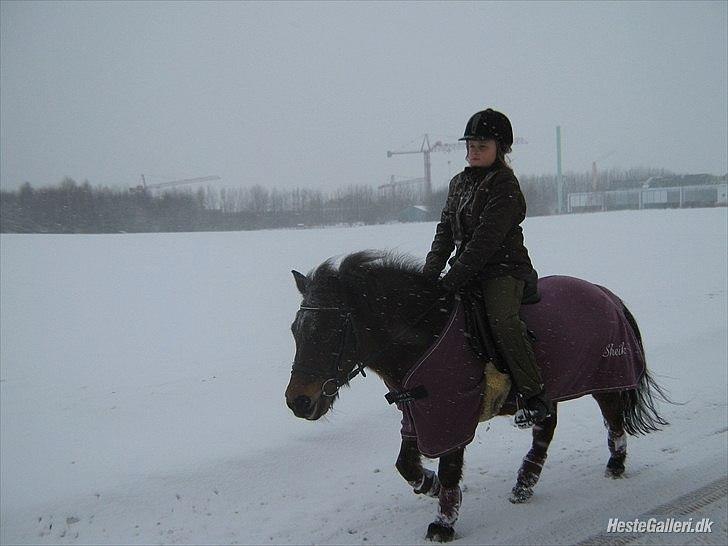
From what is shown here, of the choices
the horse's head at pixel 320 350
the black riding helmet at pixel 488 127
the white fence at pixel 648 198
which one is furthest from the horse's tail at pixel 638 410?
the white fence at pixel 648 198

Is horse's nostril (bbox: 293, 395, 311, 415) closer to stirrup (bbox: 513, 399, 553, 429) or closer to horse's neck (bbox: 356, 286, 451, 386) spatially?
horse's neck (bbox: 356, 286, 451, 386)

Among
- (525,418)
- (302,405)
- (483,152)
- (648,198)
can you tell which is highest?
(483,152)

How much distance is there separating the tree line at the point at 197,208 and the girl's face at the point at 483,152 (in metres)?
18.2

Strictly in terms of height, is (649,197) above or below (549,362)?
below

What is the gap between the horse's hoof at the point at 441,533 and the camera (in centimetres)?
345

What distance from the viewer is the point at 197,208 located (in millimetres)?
30156

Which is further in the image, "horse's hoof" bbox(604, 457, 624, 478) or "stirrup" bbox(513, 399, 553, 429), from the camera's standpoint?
"horse's hoof" bbox(604, 457, 624, 478)

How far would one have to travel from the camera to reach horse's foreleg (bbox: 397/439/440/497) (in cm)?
367

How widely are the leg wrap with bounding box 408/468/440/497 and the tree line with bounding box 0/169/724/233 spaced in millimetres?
18589

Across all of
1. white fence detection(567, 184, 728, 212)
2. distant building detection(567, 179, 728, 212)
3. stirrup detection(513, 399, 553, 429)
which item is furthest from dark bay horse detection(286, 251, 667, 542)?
white fence detection(567, 184, 728, 212)

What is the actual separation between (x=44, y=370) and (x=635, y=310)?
10288 mm

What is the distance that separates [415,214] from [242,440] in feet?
76.9

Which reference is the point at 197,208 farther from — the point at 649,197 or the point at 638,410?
the point at 649,197

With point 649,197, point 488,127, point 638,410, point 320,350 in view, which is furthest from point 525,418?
point 649,197
